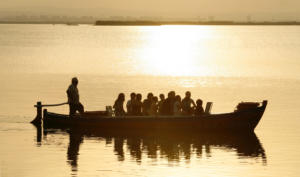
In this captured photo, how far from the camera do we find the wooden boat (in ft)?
116

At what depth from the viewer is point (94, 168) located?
2853 centimetres

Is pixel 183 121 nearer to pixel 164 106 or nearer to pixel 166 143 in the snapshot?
pixel 164 106

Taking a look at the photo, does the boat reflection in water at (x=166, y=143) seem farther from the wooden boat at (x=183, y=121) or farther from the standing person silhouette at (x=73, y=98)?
the standing person silhouette at (x=73, y=98)

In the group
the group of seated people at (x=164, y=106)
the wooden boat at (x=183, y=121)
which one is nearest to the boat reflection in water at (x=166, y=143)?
the wooden boat at (x=183, y=121)

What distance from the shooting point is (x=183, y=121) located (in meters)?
35.5

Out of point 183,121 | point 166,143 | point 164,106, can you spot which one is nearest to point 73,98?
point 164,106

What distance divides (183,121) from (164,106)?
849 mm

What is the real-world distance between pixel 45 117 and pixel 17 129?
112 cm

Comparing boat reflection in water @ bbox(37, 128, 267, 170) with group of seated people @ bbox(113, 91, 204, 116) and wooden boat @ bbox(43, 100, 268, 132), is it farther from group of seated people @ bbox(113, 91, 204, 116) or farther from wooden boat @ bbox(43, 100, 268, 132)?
group of seated people @ bbox(113, 91, 204, 116)

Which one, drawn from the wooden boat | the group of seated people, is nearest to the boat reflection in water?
the wooden boat

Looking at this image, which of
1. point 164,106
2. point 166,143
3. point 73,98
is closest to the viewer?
point 166,143

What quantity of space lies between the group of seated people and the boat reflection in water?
753 mm

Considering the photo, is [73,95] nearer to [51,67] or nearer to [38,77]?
[38,77]

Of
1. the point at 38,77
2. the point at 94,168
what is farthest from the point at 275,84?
the point at 94,168
